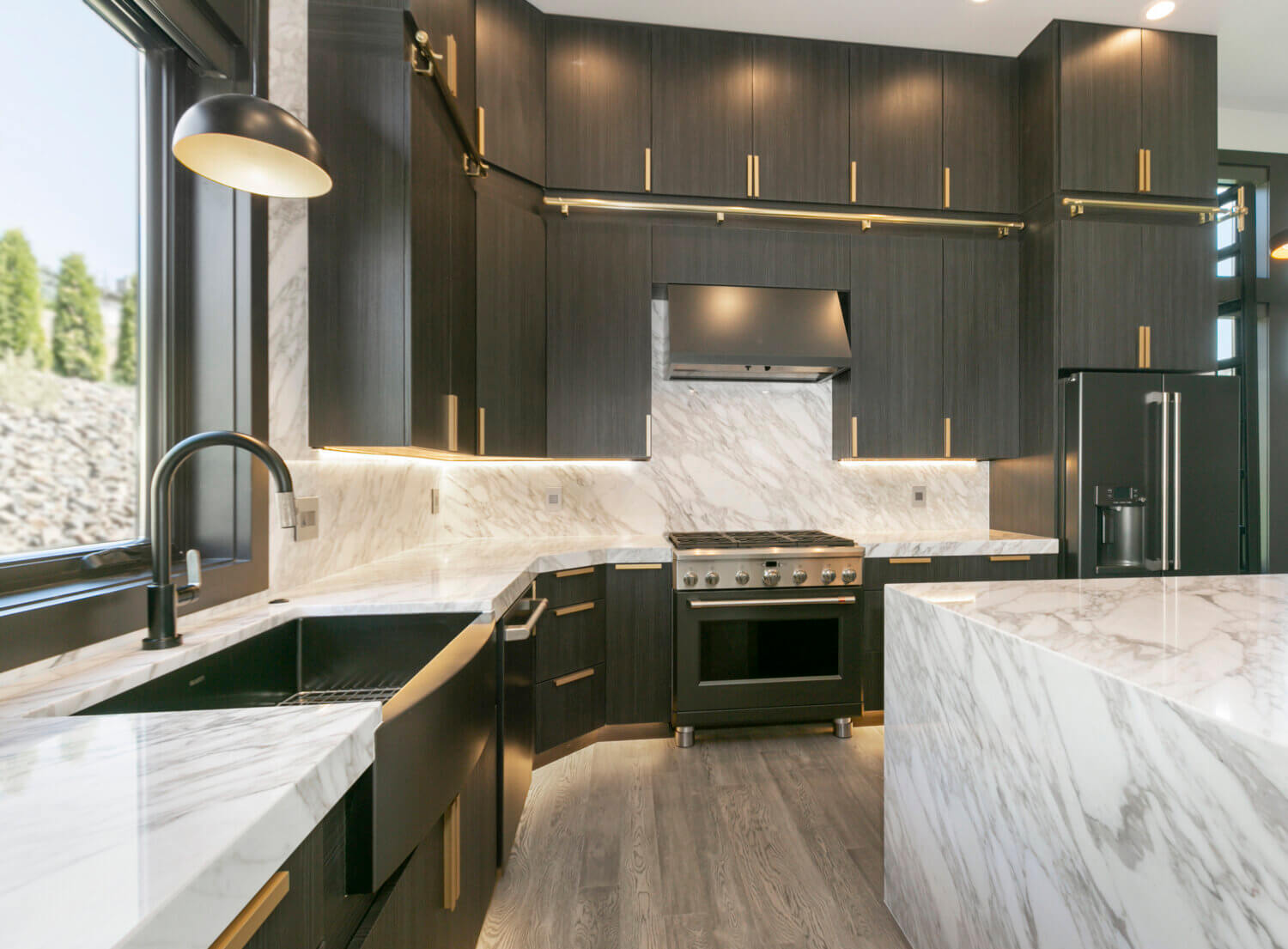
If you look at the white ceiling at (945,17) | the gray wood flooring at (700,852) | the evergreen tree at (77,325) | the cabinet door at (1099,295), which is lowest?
the gray wood flooring at (700,852)

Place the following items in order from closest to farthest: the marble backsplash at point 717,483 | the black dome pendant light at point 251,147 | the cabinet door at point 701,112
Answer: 1. the black dome pendant light at point 251,147
2. the cabinet door at point 701,112
3. the marble backsplash at point 717,483

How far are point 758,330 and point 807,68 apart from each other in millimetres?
1297

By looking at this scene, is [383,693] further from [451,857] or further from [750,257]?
[750,257]

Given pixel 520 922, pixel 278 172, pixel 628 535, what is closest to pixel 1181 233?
pixel 628 535

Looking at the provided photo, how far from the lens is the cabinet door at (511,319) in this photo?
91.7 inches

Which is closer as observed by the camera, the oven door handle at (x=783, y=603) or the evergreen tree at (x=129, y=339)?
the evergreen tree at (x=129, y=339)

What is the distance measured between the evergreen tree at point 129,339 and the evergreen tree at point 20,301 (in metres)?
0.19

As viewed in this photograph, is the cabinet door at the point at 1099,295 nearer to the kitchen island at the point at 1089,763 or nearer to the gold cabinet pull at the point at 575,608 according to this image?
the kitchen island at the point at 1089,763

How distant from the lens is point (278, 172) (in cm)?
107

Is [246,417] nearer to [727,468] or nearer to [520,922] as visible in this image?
[520,922]

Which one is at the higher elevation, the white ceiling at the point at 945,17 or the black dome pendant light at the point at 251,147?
the white ceiling at the point at 945,17

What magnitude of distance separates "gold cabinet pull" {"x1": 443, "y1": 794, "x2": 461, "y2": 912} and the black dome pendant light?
1181 mm

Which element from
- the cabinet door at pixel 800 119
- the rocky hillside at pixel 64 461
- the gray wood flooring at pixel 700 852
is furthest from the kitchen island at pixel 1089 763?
the cabinet door at pixel 800 119

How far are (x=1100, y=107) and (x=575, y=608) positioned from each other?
3.39m
